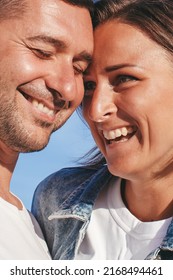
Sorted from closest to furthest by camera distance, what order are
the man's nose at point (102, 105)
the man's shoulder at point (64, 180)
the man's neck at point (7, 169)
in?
the man's nose at point (102, 105)
the man's neck at point (7, 169)
the man's shoulder at point (64, 180)

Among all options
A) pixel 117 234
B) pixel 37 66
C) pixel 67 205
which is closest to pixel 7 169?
pixel 67 205

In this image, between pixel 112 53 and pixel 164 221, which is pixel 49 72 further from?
pixel 164 221

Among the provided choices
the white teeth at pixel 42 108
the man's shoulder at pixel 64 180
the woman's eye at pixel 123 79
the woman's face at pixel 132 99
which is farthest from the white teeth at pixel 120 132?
the man's shoulder at pixel 64 180

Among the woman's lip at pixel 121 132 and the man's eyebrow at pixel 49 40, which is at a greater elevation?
the man's eyebrow at pixel 49 40

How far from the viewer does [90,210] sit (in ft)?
9.74

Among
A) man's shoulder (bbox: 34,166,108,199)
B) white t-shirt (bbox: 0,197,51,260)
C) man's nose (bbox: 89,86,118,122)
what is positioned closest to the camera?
white t-shirt (bbox: 0,197,51,260)

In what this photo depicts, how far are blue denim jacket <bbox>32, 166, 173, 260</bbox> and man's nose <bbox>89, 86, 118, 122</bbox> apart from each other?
2.00 ft

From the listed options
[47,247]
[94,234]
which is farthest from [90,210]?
[47,247]

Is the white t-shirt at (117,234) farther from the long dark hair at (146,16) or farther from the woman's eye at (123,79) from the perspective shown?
the long dark hair at (146,16)

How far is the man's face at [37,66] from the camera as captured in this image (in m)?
2.68

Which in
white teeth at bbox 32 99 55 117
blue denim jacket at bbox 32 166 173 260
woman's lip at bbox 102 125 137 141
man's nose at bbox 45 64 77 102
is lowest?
blue denim jacket at bbox 32 166 173 260

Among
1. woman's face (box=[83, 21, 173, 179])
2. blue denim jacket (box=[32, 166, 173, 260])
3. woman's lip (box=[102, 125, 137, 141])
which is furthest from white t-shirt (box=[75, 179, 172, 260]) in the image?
woman's lip (box=[102, 125, 137, 141])

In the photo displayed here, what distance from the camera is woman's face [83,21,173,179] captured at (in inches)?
102

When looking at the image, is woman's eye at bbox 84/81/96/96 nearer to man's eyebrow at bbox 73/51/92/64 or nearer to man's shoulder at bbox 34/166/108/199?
man's eyebrow at bbox 73/51/92/64
